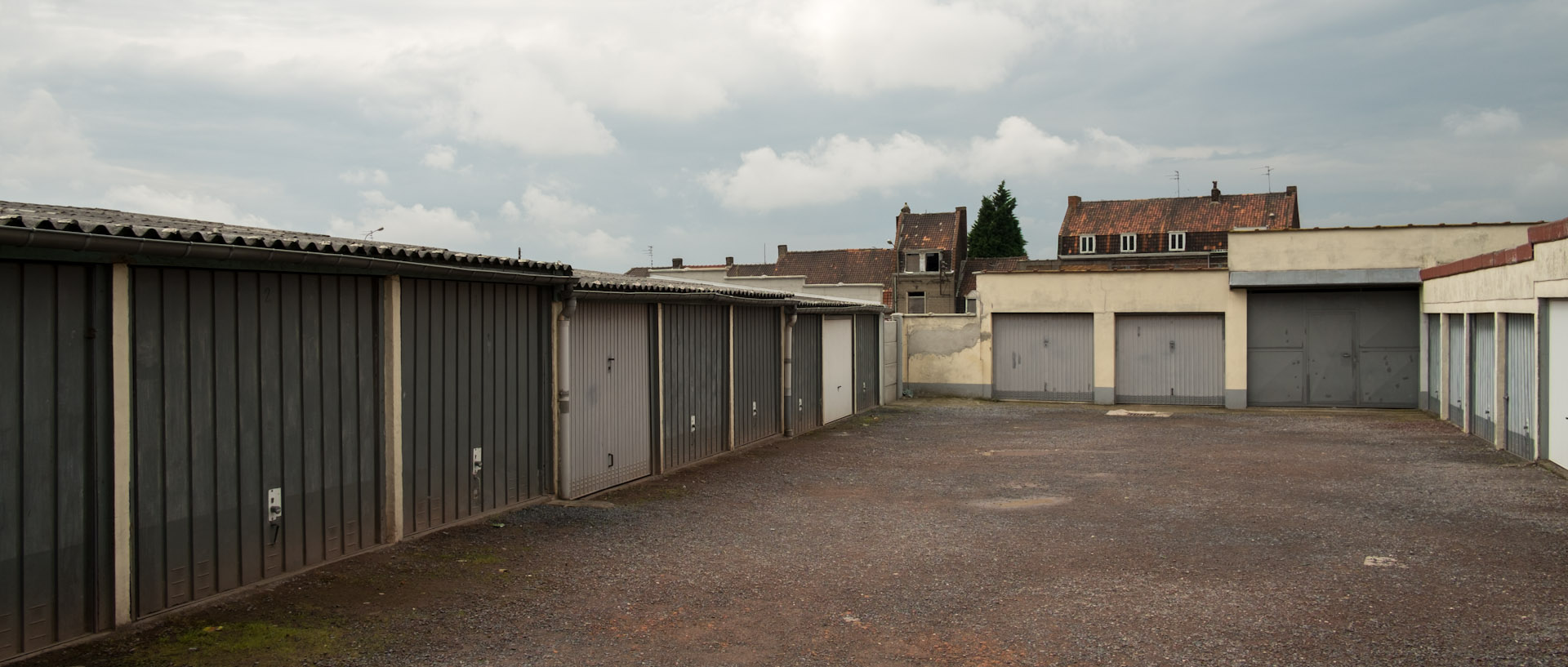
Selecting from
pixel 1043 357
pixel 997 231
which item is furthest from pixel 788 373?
pixel 997 231

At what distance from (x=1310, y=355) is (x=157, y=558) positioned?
70.9 feet

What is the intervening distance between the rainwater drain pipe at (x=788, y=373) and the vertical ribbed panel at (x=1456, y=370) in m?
10.7

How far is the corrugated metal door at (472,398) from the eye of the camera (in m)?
8.26

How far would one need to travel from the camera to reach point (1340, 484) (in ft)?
37.5

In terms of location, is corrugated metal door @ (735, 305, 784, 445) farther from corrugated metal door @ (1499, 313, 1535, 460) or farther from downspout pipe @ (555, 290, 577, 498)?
corrugated metal door @ (1499, 313, 1535, 460)

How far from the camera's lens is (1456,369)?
17.3 metres

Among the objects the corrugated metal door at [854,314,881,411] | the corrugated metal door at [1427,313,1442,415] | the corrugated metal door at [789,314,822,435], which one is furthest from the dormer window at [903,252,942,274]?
the corrugated metal door at [789,314,822,435]

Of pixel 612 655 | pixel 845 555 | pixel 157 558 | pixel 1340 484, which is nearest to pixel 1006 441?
pixel 1340 484

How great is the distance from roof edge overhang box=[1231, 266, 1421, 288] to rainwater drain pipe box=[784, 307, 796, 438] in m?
10.7

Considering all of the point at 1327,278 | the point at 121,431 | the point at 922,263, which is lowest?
the point at 121,431

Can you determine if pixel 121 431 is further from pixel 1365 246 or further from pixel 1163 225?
pixel 1163 225

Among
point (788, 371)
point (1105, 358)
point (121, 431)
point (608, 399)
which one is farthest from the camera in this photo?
point (1105, 358)

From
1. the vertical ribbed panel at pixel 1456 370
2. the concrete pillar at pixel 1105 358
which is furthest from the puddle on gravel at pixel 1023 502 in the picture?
the concrete pillar at pixel 1105 358

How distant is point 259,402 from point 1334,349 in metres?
21.1
